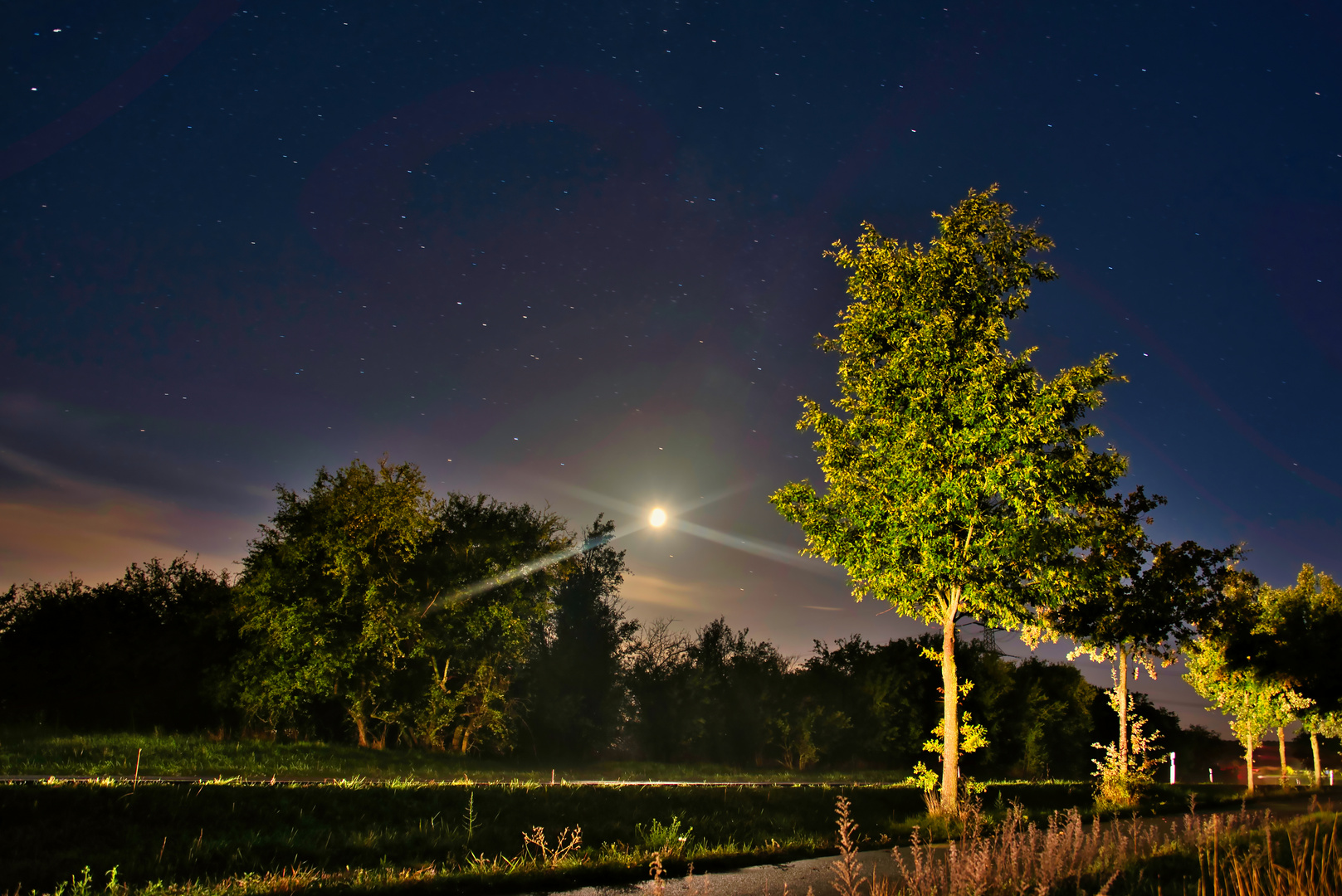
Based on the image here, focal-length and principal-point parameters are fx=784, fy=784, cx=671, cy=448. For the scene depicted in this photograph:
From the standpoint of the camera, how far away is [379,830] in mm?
11258

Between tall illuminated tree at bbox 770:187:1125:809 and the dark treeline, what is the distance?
72.2 ft

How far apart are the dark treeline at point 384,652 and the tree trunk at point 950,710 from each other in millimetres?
22039

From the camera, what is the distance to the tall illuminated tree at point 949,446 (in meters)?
16.0

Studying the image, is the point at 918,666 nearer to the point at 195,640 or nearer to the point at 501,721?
the point at 501,721

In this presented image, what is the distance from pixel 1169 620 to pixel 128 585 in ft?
152

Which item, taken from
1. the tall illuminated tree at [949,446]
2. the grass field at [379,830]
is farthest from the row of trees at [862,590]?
the grass field at [379,830]

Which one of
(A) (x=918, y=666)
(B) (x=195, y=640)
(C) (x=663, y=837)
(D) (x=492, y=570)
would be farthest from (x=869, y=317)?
(A) (x=918, y=666)

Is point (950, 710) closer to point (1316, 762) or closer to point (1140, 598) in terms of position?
point (1140, 598)

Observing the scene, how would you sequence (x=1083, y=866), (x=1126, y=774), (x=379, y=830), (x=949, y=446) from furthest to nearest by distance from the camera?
(x=1126, y=774) < (x=949, y=446) < (x=379, y=830) < (x=1083, y=866)

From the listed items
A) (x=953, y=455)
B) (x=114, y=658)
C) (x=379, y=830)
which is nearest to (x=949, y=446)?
(x=953, y=455)

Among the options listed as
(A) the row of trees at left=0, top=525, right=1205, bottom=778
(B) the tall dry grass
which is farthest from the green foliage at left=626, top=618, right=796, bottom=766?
(B) the tall dry grass

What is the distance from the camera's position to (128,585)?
4003 centimetres

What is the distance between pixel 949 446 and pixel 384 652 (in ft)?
81.7

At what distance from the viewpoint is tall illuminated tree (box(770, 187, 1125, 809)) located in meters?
16.0
